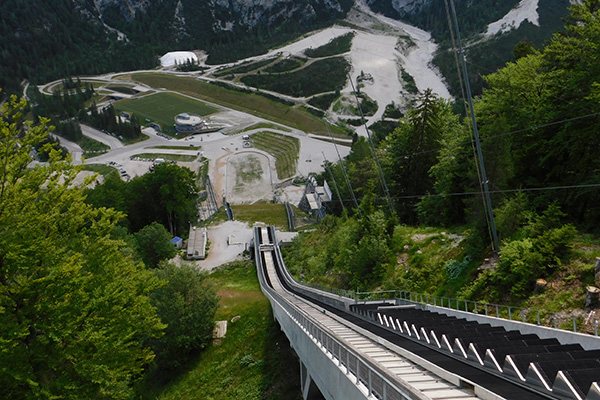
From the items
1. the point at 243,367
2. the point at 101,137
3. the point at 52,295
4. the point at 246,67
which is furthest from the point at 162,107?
the point at 52,295

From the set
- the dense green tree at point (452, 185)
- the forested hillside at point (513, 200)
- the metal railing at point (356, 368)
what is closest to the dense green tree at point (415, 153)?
the forested hillside at point (513, 200)

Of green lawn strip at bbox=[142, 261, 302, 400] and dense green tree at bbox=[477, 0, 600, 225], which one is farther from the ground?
dense green tree at bbox=[477, 0, 600, 225]

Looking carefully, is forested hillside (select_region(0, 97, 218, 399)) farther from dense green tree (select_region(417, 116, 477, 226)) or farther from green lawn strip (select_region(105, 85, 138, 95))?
green lawn strip (select_region(105, 85, 138, 95))

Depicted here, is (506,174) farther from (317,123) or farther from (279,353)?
(317,123)

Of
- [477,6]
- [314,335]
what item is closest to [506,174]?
[314,335]

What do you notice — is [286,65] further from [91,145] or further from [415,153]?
[415,153]

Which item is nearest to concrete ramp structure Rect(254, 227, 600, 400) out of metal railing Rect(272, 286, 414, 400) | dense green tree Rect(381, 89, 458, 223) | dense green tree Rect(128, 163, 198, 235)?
metal railing Rect(272, 286, 414, 400)
